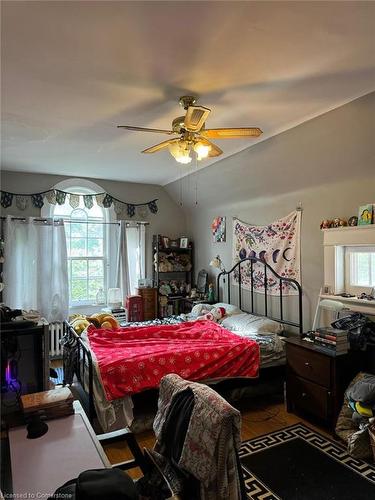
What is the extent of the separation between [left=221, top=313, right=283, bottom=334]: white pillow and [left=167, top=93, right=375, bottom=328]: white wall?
1.20 feet

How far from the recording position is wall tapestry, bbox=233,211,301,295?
3617 millimetres

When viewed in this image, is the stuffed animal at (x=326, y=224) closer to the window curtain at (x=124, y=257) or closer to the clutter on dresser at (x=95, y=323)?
the clutter on dresser at (x=95, y=323)

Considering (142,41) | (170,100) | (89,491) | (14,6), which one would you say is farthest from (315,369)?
(14,6)

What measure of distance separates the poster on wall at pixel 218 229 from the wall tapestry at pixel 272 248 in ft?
0.88

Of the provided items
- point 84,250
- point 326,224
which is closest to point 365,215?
point 326,224

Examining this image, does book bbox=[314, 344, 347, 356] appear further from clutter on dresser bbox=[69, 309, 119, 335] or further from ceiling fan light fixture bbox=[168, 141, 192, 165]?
clutter on dresser bbox=[69, 309, 119, 335]

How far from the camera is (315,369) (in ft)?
8.79

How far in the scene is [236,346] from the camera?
9.73 feet

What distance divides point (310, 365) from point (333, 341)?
0.29 metres

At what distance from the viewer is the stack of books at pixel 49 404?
1494 mm

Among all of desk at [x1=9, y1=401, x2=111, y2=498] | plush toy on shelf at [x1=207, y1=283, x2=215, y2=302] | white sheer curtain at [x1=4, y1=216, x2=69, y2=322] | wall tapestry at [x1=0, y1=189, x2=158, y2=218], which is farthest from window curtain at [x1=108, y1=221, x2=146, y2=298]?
desk at [x1=9, y1=401, x2=111, y2=498]

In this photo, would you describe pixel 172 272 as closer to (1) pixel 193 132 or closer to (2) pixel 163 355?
(2) pixel 163 355

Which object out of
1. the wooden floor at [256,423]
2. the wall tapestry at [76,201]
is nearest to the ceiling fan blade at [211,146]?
the wooden floor at [256,423]

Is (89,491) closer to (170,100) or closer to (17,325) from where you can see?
(17,325)
